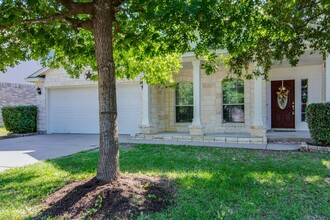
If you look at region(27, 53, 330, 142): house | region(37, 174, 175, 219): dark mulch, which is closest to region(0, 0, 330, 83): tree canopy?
region(37, 174, 175, 219): dark mulch

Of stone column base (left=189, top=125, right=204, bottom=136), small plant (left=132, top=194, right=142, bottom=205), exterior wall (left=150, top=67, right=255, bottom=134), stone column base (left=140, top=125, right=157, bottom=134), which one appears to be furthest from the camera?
exterior wall (left=150, top=67, right=255, bottom=134)

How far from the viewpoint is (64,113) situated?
45.6 ft

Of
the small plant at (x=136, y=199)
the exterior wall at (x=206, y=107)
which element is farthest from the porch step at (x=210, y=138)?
the small plant at (x=136, y=199)

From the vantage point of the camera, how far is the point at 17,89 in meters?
18.2

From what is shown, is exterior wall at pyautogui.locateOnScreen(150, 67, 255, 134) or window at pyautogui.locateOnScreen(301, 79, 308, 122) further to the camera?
window at pyautogui.locateOnScreen(301, 79, 308, 122)

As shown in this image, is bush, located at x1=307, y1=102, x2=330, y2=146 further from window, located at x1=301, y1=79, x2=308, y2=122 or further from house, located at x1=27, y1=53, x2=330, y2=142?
window, located at x1=301, y1=79, x2=308, y2=122

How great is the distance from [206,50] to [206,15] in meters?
1.23

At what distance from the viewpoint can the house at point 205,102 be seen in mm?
10820

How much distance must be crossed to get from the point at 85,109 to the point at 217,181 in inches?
399

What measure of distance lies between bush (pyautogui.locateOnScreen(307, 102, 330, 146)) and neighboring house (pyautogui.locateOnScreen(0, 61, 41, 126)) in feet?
56.1

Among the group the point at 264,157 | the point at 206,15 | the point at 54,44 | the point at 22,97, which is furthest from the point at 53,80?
the point at 206,15

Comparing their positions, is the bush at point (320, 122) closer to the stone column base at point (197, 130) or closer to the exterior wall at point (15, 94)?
the stone column base at point (197, 130)

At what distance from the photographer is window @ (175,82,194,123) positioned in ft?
39.6

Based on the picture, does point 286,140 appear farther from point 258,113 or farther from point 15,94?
point 15,94
